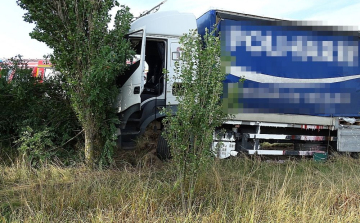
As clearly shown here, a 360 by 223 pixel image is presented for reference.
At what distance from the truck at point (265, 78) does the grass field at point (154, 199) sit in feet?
4.64

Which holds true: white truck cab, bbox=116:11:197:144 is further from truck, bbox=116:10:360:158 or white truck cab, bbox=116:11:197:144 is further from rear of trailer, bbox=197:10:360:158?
rear of trailer, bbox=197:10:360:158

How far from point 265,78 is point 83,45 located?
341 centimetres

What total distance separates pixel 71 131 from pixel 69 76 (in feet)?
4.97

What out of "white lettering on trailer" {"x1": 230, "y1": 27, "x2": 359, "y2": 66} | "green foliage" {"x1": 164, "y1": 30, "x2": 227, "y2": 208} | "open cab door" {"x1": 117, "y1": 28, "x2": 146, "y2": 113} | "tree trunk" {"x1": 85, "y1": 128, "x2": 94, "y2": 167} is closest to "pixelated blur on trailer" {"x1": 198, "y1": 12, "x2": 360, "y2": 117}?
"white lettering on trailer" {"x1": 230, "y1": 27, "x2": 359, "y2": 66}

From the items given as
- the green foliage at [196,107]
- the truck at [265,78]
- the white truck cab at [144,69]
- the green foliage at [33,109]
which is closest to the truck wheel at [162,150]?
the truck at [265,78]

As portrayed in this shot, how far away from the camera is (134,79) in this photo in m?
5.34

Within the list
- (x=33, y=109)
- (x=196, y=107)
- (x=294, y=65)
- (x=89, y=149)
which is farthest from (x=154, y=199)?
(x=294, y=65)

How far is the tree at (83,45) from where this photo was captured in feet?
14.6

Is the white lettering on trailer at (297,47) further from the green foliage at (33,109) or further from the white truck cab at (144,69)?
the green foliage at (33,109)

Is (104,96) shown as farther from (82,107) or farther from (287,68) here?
(287,68)

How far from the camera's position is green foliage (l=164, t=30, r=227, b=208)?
10.4 feet

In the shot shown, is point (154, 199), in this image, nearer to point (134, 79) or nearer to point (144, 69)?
point (134, 79)

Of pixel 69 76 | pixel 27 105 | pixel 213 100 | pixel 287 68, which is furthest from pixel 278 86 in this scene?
pixel 27 105

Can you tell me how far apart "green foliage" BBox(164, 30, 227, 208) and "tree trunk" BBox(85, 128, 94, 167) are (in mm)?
2036
